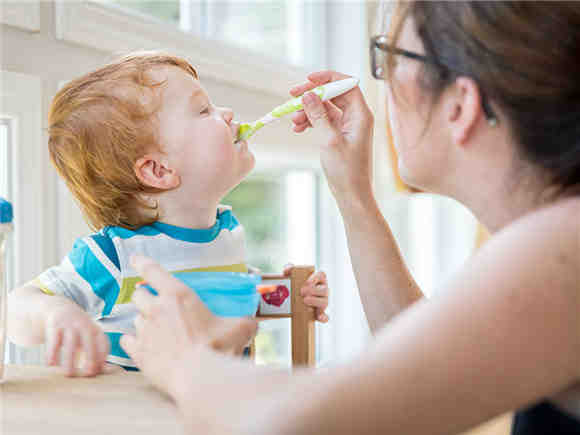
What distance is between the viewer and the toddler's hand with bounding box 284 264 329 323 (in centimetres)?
102

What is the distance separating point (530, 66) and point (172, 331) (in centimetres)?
45

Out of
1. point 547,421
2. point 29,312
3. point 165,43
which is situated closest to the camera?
point 547,421

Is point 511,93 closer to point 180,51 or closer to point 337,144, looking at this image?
point 337,144

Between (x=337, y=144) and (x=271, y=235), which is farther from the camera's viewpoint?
(x=271, y=235)

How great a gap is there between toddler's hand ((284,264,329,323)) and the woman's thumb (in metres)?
0.26

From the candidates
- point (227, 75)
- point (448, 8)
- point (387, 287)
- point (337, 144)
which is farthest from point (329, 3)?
point (448, 8)

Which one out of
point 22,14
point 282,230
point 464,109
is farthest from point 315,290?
point 282,230

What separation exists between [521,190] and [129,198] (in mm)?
684

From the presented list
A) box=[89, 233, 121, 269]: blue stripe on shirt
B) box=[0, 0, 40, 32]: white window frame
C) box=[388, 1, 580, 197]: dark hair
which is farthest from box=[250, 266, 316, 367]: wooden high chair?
box=[0, 0, 40, 32]: white window frame

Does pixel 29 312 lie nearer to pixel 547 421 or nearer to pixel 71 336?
pixel 71 336

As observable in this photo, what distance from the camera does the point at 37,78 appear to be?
1.12 metres

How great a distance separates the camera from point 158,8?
1.78m

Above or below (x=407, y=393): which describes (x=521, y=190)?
above

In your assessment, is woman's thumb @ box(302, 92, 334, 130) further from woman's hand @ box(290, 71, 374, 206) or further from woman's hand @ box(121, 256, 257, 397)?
woman's hand @ box(121, 256, 257, 397)
